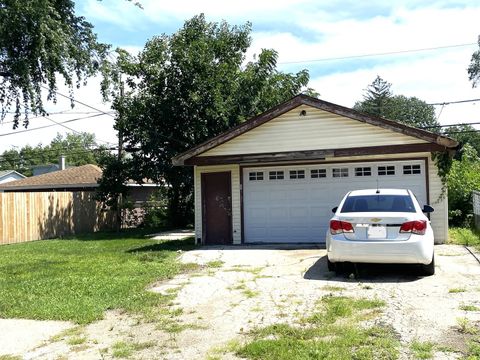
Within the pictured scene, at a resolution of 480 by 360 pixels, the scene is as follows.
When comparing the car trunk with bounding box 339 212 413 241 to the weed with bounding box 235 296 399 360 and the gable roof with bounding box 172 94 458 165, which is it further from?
the gable roof with bounding box 172 94 458 165

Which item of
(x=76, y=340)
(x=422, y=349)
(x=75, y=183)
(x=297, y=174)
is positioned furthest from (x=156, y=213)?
(x=422, y=349)

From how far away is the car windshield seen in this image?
860 centimetres

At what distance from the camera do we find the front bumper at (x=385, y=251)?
8055 mm

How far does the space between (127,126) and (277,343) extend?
1885 cm

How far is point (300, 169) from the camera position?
47.1ft

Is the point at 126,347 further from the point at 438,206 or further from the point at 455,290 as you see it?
the point at 438,206

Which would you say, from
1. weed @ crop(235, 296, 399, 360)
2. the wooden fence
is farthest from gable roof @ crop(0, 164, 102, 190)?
weed @ crop(235, 296, 399, 360)

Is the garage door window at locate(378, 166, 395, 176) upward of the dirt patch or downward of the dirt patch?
upward

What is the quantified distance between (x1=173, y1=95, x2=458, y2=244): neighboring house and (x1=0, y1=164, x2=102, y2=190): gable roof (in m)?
16.5

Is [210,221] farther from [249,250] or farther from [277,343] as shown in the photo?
[277,343]

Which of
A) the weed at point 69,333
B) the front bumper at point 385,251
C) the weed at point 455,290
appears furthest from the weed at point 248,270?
the weed at point 69,333

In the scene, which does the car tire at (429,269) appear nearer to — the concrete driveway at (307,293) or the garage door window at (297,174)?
the concrete driveway at (307,293)

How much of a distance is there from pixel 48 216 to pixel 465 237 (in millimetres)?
16923

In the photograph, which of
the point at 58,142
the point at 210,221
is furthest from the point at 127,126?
the point at 58,142
